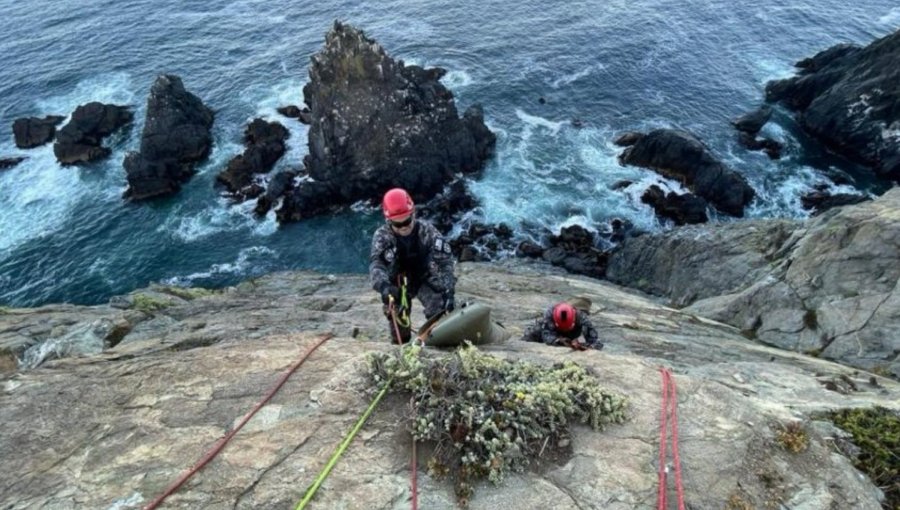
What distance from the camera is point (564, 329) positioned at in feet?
40.4

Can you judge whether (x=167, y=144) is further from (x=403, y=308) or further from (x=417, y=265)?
(x=403, y=308)

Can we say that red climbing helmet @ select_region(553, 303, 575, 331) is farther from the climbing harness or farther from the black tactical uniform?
the climbing harness

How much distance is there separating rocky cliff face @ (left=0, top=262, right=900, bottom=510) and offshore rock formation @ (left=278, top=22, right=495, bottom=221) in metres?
37.1

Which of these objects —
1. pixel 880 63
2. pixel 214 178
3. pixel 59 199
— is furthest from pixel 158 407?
pixel 880 63

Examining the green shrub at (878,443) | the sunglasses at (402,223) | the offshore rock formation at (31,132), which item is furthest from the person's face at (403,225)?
the offshore rock formation at (31,132)

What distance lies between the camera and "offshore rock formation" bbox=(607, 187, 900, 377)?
54.7 ft

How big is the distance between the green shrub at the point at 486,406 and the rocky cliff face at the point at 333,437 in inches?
7.8

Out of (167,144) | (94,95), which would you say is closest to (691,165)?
(167,144)

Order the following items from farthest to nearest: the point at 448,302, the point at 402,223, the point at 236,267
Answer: the point at 236,267
the point at 448,302
the point at 402,223

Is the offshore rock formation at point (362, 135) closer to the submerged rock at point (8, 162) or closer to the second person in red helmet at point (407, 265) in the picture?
the submerged rock at point (8, 162)

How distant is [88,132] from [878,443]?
214 feet

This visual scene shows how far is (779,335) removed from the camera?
18438 millimetres

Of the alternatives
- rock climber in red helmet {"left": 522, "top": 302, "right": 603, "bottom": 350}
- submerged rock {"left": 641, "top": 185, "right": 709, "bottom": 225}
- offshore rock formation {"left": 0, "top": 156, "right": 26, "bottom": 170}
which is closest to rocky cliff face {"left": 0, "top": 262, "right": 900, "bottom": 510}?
rock climber in red helmet {"left": 522, "top": 302, "right": 603, "bottom": 350}

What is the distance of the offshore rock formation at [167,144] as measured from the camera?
5006 cm
